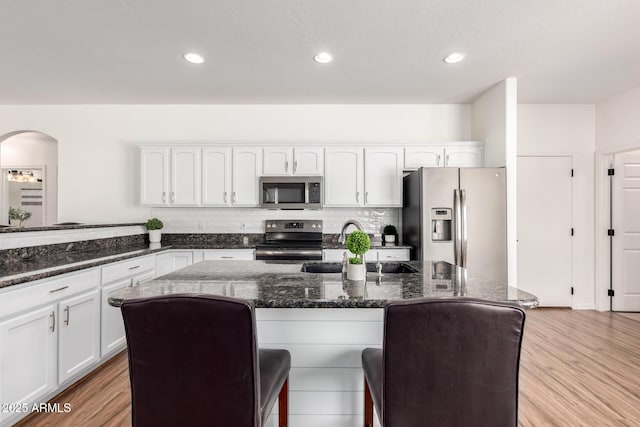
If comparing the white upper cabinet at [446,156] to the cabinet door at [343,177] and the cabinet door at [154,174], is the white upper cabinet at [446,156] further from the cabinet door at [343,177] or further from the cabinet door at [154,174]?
the cabinet door at [154,174]

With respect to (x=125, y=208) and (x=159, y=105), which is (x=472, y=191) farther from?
(x=125, y=208)

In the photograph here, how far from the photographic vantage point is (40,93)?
376cm

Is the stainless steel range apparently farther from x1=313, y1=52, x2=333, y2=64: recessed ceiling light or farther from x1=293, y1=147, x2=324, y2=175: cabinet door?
x1=313, y1=52, x2=333, y2=64: recessed ceiling light

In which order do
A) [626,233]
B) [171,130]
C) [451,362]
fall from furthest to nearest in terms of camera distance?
1. [171,130]
2. [626,233]
3. [451,362]

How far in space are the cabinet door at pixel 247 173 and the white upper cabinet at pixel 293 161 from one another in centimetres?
10

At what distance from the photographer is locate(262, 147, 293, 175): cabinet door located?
154 inches

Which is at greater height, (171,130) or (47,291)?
(171,130)

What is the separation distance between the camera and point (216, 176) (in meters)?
3.93

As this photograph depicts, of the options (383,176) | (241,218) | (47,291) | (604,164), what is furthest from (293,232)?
(604,164)

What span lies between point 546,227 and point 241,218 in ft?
13.2

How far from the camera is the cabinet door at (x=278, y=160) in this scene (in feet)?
12.8

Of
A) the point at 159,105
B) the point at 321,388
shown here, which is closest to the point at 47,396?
the point at 321,388

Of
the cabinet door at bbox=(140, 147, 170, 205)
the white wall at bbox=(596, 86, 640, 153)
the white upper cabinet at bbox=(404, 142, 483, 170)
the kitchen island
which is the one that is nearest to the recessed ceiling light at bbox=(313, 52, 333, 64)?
the white upper cabinet at bbox=(404, 142, 483, 170)

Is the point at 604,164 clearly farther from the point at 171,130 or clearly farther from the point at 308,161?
the point at 171,130
